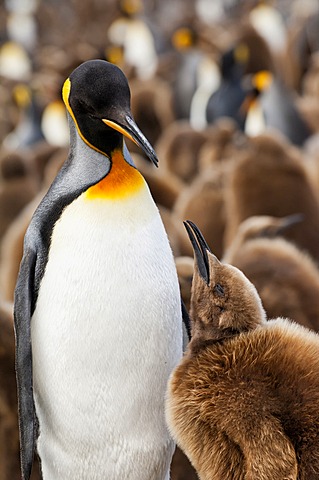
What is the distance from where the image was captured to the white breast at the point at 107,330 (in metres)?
2.22

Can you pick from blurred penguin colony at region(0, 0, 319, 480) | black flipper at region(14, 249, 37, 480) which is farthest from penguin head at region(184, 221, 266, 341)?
blurred penguin colony at region(0, 0, 319, 480)

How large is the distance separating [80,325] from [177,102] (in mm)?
7501

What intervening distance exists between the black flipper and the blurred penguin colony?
1.26 ft

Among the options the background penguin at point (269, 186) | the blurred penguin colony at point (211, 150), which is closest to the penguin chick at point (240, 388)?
the blurred penguin colony at point (211, 150)

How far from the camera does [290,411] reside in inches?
76.0

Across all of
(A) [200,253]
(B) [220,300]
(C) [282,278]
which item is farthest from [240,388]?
(C) [282,278]

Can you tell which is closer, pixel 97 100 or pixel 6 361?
pixel 97 100

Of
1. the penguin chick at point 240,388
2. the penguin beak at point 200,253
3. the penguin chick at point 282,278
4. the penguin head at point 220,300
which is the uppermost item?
the penguin beak at point 200,253

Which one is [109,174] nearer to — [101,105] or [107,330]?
[101,105]

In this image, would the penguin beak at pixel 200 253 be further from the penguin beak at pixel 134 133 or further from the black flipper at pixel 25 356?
the black flipper at pixel 25 356

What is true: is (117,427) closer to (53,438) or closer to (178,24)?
(53,438)

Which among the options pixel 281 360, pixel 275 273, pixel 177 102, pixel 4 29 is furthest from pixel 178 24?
pixel 281 360

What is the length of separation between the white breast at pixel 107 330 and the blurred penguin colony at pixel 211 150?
411mm

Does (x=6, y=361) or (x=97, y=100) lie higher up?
(x=97, y=100)
